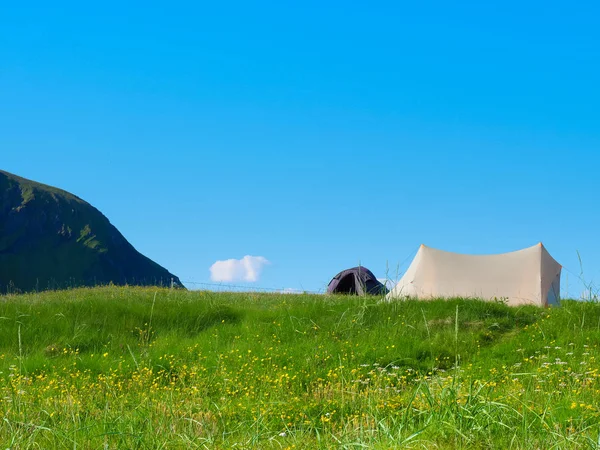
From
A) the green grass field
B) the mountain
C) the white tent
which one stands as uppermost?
the mountain

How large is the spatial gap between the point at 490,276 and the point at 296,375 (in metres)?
11.8

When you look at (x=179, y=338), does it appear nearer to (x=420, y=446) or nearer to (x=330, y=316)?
(x=330, y=316)

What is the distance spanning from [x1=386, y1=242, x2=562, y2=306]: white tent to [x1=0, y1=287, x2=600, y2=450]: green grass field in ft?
10.6

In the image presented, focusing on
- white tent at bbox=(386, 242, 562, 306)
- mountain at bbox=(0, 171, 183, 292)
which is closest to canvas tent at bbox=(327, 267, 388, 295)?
white tent at bbox=(386, 242, 562, 306)

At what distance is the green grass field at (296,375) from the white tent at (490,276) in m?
3.24

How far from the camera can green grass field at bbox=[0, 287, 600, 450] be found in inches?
244

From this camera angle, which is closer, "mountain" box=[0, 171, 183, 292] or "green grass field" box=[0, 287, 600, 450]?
"green grass field" box=[0, 287, 600, 450]

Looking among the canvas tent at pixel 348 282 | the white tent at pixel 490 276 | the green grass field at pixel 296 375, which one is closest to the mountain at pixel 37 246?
the canvas tent at pixel 348 282

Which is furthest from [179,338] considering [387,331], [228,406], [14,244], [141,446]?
[14,244]

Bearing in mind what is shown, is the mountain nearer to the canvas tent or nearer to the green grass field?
the canvas tent

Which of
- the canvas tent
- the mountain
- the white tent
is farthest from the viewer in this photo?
the mountain

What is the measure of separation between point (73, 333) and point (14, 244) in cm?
18801

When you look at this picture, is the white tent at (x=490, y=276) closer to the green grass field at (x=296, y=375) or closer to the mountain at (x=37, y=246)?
the green grass field at (x=296, y=375)

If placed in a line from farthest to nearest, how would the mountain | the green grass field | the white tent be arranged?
the mountain < the white tent < the green grass field
